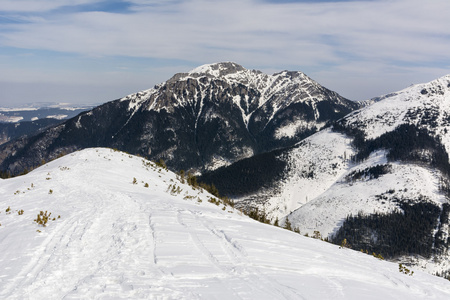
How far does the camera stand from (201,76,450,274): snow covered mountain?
109 m

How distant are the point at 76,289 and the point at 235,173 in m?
191

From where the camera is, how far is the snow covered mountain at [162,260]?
7613 mm

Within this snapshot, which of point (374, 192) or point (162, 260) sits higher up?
point (162, 260)

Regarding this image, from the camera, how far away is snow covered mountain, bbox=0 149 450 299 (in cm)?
761

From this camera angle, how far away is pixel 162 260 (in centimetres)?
921

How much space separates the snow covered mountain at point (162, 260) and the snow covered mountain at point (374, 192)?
80.4m

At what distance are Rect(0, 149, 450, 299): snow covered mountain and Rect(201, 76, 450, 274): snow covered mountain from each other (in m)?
80.4

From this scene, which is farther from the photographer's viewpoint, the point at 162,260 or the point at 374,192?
the point at 374,192

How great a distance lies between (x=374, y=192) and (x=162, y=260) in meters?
147

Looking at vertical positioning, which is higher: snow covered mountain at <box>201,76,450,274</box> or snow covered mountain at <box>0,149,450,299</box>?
snow covered mountain at <box>0,149,450,299</box>

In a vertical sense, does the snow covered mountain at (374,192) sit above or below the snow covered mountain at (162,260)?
below

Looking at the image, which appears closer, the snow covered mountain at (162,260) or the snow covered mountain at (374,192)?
the snow covered mountain at (162,260)

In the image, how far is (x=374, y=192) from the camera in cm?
13300

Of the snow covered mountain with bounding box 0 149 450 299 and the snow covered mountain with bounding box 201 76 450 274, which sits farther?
the snow covered mountain with bounding box 201 76 450 274
